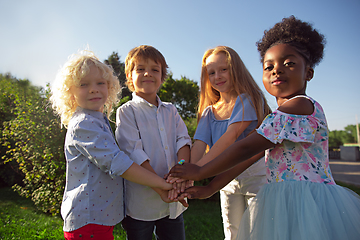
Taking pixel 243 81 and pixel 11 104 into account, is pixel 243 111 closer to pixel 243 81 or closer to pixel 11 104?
pixel 243 81

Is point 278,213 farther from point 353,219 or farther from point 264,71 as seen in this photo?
point 264,71

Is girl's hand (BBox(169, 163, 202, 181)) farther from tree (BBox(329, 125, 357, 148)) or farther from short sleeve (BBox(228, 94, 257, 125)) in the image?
tree (BBox(329, 125, 357, 148))

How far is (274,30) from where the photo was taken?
185 centimetres

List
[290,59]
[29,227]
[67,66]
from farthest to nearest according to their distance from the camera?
[29,227], [67,66], [290,59]

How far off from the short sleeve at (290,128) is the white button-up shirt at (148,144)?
1.00 m

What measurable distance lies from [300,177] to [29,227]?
5.21 metres

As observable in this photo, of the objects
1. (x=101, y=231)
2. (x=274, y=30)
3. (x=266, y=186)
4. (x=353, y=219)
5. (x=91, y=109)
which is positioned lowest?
(x=101, y=231)

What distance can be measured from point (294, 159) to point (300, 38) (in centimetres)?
86

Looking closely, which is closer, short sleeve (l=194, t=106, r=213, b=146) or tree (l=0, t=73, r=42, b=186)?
short sleeve (l=194, t=106, r=213, b=146)

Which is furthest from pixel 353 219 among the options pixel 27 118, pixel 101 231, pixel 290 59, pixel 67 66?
pixel 27 118

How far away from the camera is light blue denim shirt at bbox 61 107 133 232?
1.79m

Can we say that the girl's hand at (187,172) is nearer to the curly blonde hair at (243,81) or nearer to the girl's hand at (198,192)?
the girl's hand at (198,192)

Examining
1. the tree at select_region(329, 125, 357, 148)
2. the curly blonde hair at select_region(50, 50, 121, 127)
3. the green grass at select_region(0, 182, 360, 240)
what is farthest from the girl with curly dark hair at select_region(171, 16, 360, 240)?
the tree at select_region(329, 125, 357, 148)

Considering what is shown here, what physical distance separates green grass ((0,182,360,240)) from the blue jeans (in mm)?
2108
